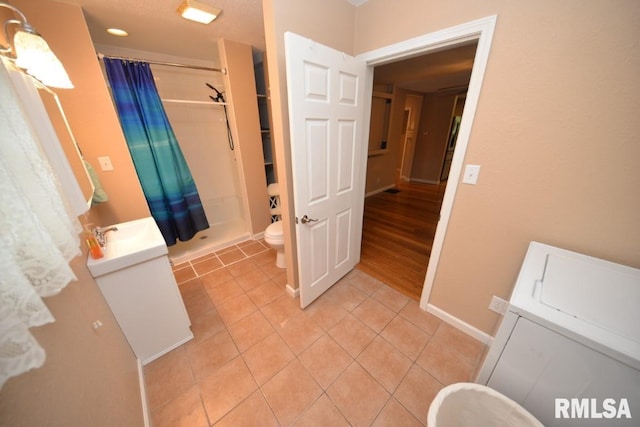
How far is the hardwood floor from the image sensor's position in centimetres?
221

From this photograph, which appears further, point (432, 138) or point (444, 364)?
point (432, 138)

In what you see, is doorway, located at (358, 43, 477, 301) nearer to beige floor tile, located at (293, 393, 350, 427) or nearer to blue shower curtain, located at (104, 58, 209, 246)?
beige floor tile, located at (293, 393, 350, 427)

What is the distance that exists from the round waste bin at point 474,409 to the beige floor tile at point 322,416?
1.75ft

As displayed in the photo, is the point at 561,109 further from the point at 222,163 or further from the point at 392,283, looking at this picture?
the point at 222,163

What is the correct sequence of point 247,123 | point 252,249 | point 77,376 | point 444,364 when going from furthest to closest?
point 252,249 < point 247,123 < point 444,364 < point 77,376

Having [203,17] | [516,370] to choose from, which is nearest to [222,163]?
[203,17]

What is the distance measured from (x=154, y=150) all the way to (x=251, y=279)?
1.64 metres

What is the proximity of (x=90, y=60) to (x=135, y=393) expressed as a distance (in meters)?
2.22

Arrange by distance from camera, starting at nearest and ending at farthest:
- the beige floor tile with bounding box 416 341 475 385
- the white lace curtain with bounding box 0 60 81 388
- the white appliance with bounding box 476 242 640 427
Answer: the white lace curtain with bounding box 0 60 81 388 < the white appliance with bounding box 476 242 640 427 < the beige floor tile with bounding box 416 341 475 385

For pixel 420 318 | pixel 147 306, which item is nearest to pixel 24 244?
pixel 147 306

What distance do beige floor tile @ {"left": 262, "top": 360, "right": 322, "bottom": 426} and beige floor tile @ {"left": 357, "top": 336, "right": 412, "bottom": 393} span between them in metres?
0.36

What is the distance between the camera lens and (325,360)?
4.69 ft

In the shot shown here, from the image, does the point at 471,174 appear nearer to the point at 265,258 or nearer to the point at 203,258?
the point at 265,258

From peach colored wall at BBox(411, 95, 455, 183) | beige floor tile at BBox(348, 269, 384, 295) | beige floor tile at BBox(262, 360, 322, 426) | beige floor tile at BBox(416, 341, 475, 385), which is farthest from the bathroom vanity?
peach colored wall at BBox(411, 95, 455, 183)
